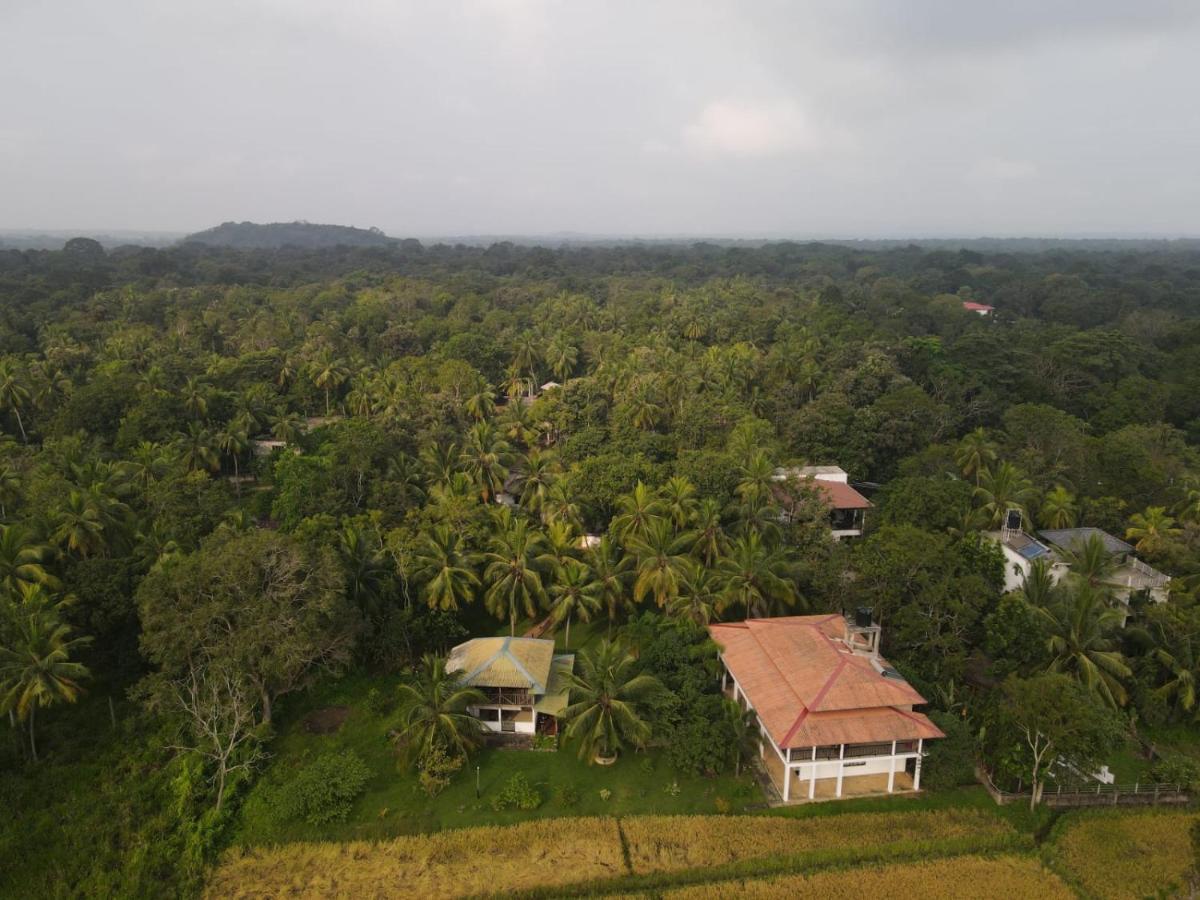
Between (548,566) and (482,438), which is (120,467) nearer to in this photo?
(482,438)

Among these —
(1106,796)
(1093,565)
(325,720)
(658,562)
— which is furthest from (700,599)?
(1093,565)

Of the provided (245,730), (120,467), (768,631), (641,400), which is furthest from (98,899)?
(641,400)

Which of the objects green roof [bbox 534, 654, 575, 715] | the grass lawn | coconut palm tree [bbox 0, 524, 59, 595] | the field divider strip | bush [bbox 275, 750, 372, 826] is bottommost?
the grass lawn

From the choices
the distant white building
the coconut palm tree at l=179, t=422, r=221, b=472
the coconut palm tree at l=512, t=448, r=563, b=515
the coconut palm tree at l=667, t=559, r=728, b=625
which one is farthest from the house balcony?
the coconut palm tree at l=179, t=422, r=221, b=472

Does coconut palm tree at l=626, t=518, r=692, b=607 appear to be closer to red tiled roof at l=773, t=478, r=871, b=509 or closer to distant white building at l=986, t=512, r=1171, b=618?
red tiled roof at l=773, t=478, r=871, b=509

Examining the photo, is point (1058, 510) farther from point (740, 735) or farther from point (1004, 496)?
point (740, 735)

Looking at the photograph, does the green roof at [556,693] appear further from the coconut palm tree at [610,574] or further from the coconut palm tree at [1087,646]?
the coconut palm tree at [1087,646]
